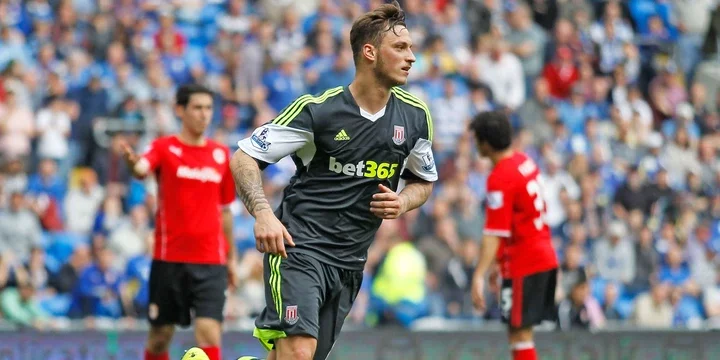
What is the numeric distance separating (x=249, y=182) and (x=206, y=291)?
320cm

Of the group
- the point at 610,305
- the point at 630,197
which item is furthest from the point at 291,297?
the point at 630,197

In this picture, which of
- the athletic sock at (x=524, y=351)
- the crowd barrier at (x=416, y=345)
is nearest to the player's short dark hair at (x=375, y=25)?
the athletic sock at (x=524, y=351)

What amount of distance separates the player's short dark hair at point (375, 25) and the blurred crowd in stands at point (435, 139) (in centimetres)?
681

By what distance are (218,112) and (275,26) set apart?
229 centimetres

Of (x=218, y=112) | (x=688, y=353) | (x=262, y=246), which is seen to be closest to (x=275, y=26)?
(x=218, y=112)

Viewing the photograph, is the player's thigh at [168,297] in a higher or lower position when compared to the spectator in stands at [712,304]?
higher

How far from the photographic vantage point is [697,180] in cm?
1856

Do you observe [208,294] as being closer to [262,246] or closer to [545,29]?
[262,246]

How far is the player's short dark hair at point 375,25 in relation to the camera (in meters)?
7.43

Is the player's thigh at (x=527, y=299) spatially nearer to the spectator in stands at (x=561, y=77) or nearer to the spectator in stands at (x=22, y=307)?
the spectator in stands at (x=22, y=307)

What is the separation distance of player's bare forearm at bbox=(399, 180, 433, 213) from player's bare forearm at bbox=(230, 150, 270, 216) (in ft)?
2.68

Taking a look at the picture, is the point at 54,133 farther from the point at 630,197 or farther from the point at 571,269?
the point at 630,197

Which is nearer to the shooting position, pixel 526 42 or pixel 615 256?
pixel 615 256

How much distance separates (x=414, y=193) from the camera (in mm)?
7699
